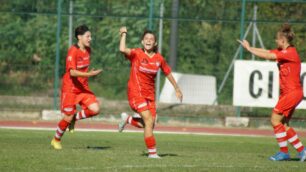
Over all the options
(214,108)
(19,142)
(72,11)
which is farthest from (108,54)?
(19,142)

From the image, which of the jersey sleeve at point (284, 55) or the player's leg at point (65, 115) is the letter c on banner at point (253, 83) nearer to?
the player's leg at point (65, 115)

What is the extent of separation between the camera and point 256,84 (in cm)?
2217

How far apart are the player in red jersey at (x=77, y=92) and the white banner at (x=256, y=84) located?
8259 millimetres

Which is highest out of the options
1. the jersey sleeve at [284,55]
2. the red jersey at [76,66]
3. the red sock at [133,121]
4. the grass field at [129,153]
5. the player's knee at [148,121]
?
the jersey sleeve at [284,55]

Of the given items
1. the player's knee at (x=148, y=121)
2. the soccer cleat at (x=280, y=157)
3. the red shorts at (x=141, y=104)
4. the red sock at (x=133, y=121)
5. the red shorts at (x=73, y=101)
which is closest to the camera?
the player's knee at (x=148, y=121)

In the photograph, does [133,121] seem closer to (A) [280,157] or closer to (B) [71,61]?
(B) [71,61]

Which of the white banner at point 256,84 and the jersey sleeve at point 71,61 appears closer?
the jersey sleeve at point 71,61

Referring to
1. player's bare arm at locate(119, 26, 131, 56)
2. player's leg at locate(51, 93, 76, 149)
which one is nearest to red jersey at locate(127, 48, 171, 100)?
player's bare arm at locate(119, 26, 131, 56)

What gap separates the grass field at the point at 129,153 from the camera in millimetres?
11281

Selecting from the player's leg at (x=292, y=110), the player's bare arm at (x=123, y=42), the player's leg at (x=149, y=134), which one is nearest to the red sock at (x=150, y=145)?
the player's leg at (x=149, y=134)

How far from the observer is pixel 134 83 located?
13281 millimetres

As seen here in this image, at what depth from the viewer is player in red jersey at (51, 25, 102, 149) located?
1438cm

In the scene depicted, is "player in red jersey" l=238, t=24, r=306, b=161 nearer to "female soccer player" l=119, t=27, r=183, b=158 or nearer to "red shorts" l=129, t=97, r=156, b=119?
"female soccer player" l=119, t=27, r=183, b=158

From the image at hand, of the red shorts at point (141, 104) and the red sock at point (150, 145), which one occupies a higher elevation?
the red shorts at point (141, 104)
